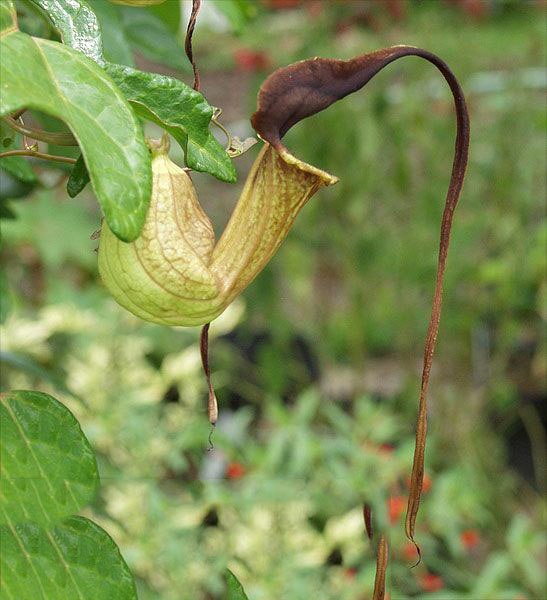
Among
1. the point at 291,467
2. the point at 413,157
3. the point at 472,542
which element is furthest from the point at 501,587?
the point at 413,157

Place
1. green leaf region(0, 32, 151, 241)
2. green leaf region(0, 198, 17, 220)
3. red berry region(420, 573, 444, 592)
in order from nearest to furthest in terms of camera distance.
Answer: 1. green leaf region(0, 32, 151, 241)
2. green leaf region(0, 198, 17, 220)
3. red berry region(420, 573, 444, 592)

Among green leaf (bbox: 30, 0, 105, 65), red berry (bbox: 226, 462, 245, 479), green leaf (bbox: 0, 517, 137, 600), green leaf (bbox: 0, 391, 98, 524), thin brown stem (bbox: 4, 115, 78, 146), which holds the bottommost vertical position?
red berry (bbox: 226, 462, 245, 479)

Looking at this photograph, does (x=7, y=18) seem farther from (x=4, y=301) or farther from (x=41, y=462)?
(x=4, y=301)

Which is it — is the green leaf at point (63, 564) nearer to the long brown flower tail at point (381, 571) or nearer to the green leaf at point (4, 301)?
the long brown flower tail at point (381, 571)

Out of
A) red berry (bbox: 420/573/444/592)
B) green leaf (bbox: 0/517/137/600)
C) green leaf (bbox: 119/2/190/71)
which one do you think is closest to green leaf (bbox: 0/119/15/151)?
Result: green leaf (bbox: 0/517/137/600)

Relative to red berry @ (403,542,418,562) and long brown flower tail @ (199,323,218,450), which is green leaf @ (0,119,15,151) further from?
red berry @ (403,542,418,562)

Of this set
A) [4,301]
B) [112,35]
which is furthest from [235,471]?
[112,35]

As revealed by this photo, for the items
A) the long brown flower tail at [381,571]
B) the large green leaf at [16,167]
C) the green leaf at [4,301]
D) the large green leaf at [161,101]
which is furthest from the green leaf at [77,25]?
the green leaf at [4,301]
